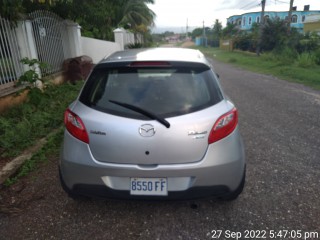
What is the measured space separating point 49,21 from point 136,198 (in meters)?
7.55

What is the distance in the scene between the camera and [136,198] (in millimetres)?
2240

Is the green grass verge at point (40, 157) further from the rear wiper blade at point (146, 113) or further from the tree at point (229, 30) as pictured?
the tree at point (229, 30)

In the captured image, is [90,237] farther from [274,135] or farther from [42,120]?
[274,135]

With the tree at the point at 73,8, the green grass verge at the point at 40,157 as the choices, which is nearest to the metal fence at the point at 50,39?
the tree at the point at 73,8

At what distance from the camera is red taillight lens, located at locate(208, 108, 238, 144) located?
2.15m

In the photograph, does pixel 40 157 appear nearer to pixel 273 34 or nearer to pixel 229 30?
pixel 273 34

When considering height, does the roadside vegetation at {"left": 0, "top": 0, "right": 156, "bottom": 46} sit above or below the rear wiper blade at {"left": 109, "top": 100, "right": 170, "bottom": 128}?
above

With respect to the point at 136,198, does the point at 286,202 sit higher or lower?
lower

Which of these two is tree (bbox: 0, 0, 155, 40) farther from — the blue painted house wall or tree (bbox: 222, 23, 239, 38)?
the blue painted house wall

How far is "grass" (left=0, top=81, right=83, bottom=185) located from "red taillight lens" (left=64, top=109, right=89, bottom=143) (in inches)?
56.3

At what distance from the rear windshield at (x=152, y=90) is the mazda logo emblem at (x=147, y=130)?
16cm

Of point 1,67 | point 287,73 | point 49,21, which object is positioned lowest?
point 287,73

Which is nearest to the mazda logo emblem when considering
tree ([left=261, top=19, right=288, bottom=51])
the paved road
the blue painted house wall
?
the paved road

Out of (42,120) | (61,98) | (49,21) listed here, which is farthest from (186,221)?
(49,21)
